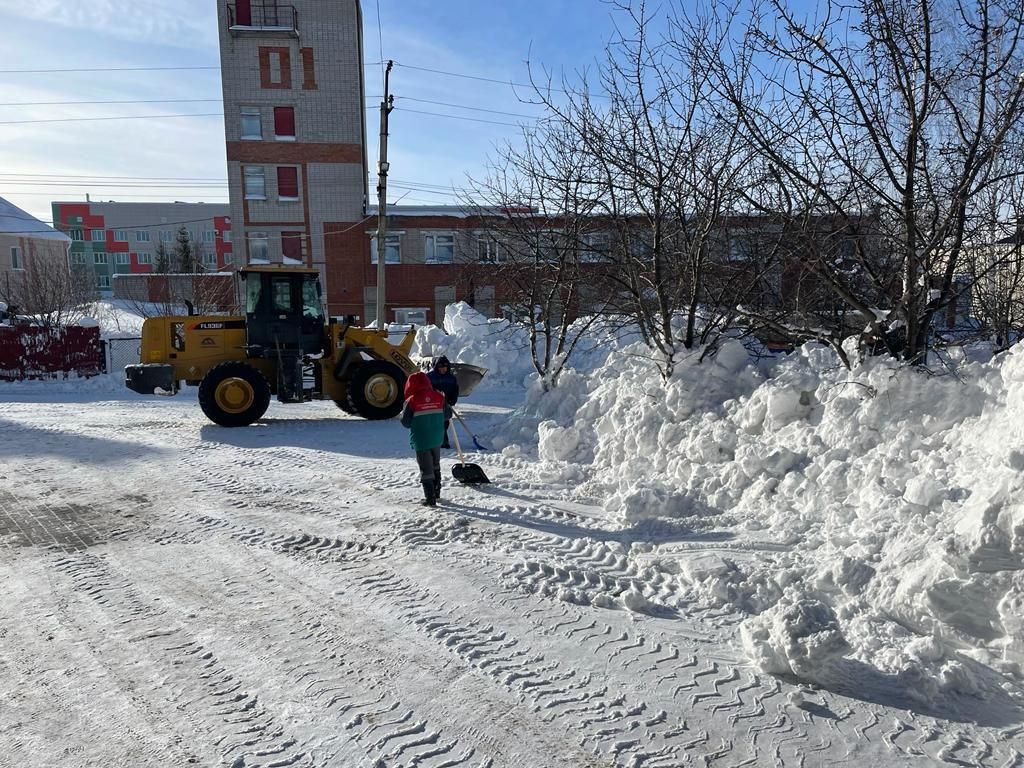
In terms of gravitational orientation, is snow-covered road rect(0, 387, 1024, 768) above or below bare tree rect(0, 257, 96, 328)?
below

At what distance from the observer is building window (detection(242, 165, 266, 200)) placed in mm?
33281

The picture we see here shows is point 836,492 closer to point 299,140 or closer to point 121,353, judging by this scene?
point 121,353

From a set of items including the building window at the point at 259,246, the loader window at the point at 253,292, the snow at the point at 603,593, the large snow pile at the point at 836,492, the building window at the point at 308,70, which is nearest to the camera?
the snow at the point at 603,593

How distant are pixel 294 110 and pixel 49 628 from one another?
33.4m

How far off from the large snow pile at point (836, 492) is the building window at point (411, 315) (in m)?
23.7

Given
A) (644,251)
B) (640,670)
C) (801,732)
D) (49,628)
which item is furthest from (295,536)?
(644,251)

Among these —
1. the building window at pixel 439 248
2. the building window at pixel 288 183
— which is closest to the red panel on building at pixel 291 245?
the building window at pixel 288 183

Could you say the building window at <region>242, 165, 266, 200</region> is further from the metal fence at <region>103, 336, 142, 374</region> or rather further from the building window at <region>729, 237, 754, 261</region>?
the building window at <region>729, 237, 754, 261</region>

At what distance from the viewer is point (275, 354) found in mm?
12484

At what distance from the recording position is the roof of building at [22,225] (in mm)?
45625

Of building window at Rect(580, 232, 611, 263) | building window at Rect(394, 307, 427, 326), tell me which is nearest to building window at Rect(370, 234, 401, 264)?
building window at Rect(394, 307, 427, 326)

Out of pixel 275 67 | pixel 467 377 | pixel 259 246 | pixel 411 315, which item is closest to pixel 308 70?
pixel 275 67

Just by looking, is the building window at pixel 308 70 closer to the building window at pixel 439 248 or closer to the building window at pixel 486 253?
the building window at pixel 439 248

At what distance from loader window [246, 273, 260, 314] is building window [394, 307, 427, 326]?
63.8 ft
